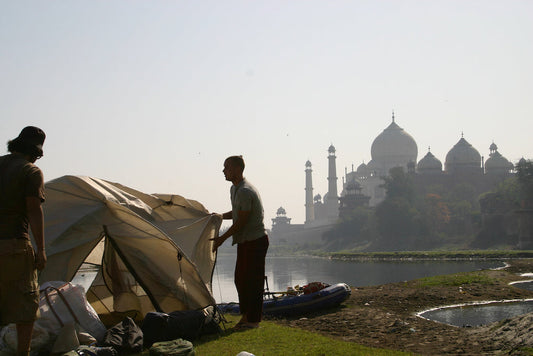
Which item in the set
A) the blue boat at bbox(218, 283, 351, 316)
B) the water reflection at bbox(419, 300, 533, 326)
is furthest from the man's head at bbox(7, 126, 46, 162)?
the water reflection at bbox(419, 300, 533, 326)

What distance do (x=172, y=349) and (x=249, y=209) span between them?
79.3 inches

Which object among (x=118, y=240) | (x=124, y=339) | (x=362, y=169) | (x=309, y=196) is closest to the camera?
(x=124, y=339)

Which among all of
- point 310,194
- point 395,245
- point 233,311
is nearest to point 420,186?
point 395,245

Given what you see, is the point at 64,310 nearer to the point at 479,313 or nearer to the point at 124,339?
the point at 124,339

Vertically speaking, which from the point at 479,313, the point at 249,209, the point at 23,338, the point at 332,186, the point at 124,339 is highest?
the point at 332,186

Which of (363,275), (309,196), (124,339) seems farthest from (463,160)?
(124,339)

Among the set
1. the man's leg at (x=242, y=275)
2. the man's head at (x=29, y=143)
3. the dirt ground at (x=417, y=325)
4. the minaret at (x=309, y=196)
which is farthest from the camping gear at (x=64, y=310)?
the minaret at (x=309, y=196)

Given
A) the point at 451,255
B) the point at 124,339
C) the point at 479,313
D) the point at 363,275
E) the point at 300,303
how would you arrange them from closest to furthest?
the point at 124,339 < the point at 300,303 < the point at 479,313 < the point at 363,275 < the point at 451,255

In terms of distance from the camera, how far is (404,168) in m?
86.8

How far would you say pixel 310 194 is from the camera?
118188 mm

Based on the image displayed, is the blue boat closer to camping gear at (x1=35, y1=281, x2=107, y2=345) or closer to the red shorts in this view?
camping gear at (x1=35, y1=281, x2=107, y2=345)

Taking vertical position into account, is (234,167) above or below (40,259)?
above

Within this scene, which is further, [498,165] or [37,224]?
[498,165]

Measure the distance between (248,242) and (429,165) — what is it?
76073 millimetres
